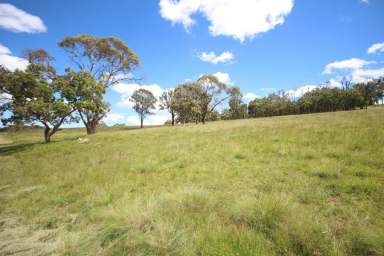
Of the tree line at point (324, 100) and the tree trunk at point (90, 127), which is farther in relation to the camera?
the tree line at point (324, 100)

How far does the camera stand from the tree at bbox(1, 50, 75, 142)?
1723 cm

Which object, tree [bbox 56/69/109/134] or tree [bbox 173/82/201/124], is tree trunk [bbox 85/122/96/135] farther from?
tree [bbox 173/82/201/124]

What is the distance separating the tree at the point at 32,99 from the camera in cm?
1723

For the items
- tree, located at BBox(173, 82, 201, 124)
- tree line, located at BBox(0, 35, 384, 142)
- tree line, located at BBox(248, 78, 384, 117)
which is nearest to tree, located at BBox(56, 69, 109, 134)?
tree line, located at BBox(0, 35, 384, 142)

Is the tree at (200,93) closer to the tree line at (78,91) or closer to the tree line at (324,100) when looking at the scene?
the tree line at (78,91)

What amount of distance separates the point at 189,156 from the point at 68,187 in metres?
5.02

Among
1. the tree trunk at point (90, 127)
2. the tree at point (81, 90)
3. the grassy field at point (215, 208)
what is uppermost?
the tree at point (81, 90)

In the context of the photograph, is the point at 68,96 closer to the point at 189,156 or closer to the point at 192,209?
the point at 189,156

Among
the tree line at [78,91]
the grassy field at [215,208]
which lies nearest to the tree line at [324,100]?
the tree line at [78,91]

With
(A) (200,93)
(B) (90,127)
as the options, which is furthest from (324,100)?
(B) (90,127)

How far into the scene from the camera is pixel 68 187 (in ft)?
22.0

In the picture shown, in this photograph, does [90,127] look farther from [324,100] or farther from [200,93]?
[324,100]

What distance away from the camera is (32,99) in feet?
60.6

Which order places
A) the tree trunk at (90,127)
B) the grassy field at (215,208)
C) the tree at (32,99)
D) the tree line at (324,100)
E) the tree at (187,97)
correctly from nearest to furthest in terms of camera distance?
1. the grassy field at (215,208)
2. the tree at (32,99)
3. the tree trunk at (90,127)
4. the tree at (187,97)
5. the tree line at (324,100)
